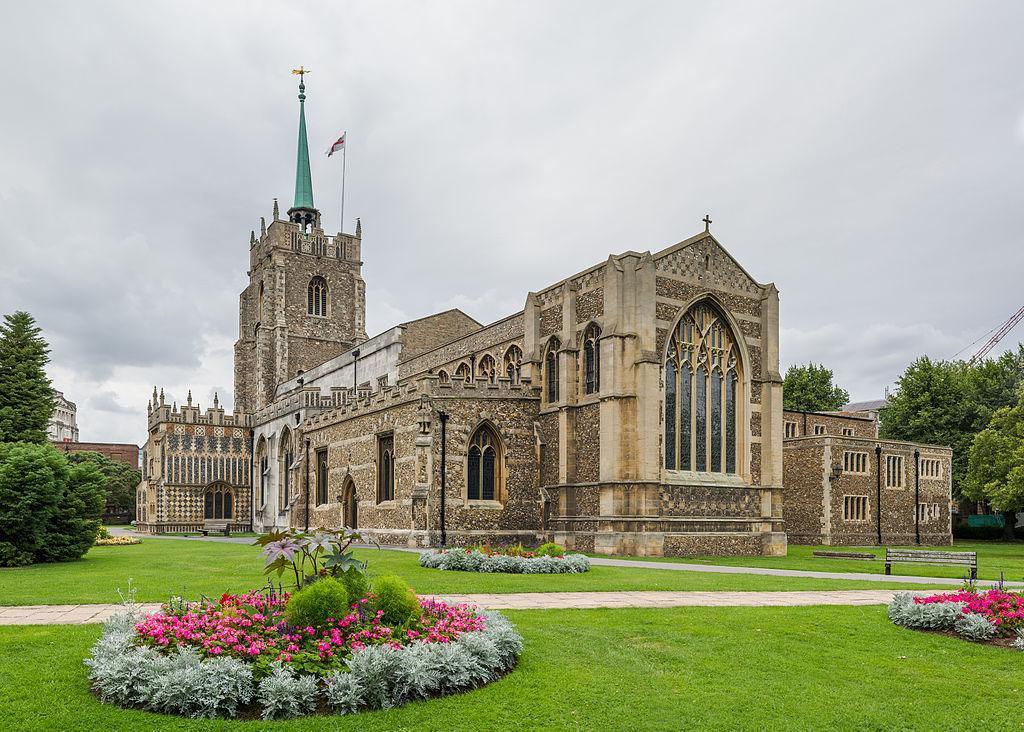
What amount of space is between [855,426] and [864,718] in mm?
55341

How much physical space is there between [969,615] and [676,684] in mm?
5886

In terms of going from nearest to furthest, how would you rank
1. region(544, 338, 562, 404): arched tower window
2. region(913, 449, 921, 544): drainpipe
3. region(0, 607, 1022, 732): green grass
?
region(0, 607, 1022, 732): green grass → region(544, 338, 562, 404): arched tower window → region(913, 449, 921, 544): drainpipe

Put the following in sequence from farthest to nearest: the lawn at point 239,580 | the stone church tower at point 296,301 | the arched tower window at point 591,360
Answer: the stone church tower at point 296,301 → the arched tower window at point 591,360 → the lawn at point 239,580

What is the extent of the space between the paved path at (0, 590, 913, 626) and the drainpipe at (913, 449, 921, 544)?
3564 centimetres

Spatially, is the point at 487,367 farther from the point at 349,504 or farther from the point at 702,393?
the point at 702,393

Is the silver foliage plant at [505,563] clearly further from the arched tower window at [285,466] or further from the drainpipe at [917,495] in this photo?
the drainpipe at [917,495]

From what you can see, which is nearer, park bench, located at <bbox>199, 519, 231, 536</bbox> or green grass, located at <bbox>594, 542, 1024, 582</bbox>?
green grass, located at <bbox>594, 542, 1024, 582</bbox>

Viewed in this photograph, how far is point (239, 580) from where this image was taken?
63.1 feet

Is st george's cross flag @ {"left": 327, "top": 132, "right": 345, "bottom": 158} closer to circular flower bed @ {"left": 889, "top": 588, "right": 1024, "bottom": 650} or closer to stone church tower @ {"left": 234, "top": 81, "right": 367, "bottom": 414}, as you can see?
stone church tower @ {"left": 234, "top": 81, "right": 367, "bottom": 414}

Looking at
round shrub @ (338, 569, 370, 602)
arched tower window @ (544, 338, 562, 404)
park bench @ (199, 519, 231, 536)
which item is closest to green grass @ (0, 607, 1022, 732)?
round shrub @ (338, 569, 370, 602)

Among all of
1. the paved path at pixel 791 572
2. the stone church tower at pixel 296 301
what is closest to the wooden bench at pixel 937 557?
the paved path at pixel 791 572

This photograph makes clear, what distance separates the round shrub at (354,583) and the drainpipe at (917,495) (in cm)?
4826

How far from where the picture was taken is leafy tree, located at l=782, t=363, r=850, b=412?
76.6 meters

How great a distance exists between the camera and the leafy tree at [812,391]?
76562 mm
